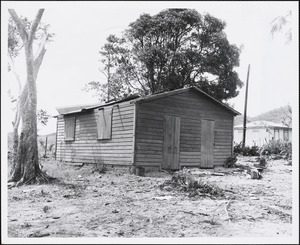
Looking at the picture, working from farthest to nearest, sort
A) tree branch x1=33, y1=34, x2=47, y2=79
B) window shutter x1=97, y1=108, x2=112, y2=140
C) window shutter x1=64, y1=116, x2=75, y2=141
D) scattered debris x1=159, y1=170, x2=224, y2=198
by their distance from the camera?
window shutter x1=64, y1=116, x2=75, y2=141, window shutter x1=97, y1=108, x2=112, y2=140, tree branch x1=33, y1=34, x2=47, y2=79, scattered debris x1=159, y1=170, x2=224, y2=198

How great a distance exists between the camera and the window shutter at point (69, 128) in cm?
1817

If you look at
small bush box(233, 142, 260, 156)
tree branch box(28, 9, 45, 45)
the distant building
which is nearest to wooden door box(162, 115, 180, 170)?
tree branch box(28, 9, 45, 45)

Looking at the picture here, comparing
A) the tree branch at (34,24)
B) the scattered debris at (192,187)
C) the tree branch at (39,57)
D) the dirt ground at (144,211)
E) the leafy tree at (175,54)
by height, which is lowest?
the dirt ground at (144,211)

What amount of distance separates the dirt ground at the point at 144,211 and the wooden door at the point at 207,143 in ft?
15.9

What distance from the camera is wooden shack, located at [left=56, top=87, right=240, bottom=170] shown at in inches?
539

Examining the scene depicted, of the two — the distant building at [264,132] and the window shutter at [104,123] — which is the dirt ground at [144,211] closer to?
the window shutter at [104,123]

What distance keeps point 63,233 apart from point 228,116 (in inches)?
525

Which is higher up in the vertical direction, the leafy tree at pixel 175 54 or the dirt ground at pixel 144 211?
the leafy tree at pixel 175 54

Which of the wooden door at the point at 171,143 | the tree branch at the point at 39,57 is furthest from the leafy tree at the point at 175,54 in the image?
the tree branch at the point at 39,57

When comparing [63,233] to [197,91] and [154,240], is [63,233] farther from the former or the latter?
[197,91]

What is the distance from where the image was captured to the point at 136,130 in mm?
13367

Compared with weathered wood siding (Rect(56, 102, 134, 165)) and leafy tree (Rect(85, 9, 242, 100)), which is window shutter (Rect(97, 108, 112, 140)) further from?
leafy tree (Rect(85, 9, 242, 100))

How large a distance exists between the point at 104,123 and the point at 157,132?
287 centimetres

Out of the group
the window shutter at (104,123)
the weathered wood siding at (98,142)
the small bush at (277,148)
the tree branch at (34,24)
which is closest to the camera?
the tree branch at (34,24)
